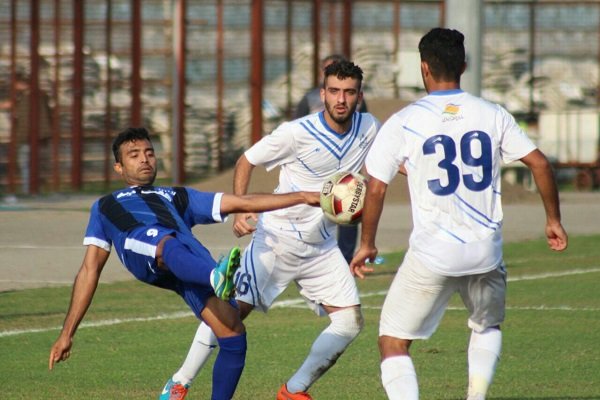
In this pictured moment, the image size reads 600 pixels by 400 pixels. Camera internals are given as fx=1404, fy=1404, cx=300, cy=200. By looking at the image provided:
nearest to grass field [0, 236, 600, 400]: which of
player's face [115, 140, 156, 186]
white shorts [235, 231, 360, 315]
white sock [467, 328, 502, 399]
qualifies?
white shorts [235, 231, 360, 315]

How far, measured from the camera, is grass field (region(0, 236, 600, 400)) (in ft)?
28.8

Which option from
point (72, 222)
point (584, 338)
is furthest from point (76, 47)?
point (584, 338)

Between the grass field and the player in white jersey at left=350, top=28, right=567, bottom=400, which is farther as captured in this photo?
the grass field

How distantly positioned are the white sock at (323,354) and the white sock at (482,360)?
1.23 meters

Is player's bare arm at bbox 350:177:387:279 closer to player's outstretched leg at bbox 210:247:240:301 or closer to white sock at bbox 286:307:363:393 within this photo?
player's outstretched leg at bbox 210:247:240:301

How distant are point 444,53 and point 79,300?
2.41 metres

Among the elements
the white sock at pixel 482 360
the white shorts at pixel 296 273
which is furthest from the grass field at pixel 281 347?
the white sock at pixel 482 360

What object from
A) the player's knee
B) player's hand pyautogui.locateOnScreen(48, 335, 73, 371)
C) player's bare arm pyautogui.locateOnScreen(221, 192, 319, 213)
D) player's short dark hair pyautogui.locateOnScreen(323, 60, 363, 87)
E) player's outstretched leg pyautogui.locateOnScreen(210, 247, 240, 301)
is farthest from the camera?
player's short dark hair pyautogui.locateOnScreen(323, 60, 363, 87)

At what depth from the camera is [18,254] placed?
52.7 ft

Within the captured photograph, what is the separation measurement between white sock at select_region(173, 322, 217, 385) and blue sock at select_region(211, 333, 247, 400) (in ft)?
1.97

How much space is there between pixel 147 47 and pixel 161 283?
1981 cm

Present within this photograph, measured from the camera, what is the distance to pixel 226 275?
7168mm

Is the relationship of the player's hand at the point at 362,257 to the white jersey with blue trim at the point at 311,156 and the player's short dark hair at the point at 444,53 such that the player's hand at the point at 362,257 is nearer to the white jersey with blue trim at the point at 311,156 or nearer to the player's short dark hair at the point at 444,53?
the player's short dark hair at the point at 444,53

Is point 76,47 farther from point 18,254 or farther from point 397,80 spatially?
point 18,254
